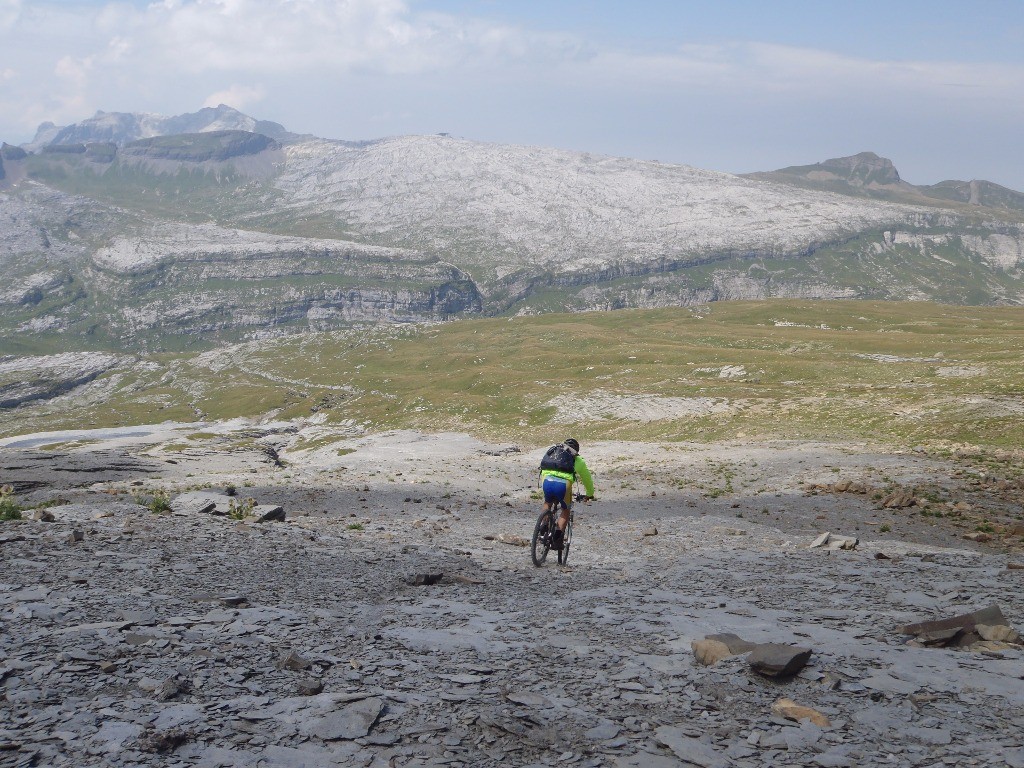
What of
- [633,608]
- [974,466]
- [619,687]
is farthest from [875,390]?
[619,687]

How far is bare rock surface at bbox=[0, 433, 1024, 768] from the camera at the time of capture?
9523 millimetres

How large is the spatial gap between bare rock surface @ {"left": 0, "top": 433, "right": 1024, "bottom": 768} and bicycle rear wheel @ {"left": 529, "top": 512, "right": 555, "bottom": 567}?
2.31 feet

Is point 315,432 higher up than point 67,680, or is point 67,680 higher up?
point 67,680

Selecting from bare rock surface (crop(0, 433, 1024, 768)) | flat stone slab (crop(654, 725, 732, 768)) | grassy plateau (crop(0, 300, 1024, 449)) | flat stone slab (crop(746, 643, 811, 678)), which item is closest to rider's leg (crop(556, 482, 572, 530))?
bare rock surface (crop(0, 433, 1024, 768))

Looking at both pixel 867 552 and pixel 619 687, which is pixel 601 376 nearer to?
pixel 867 552

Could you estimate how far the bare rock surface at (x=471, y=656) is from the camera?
952cm

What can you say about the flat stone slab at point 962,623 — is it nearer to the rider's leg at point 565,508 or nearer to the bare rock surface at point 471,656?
the bare rock surface at point 471,656

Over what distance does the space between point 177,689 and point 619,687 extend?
6.81 m

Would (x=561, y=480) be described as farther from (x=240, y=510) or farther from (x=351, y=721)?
(x=240, y=510)

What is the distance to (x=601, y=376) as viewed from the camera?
123m

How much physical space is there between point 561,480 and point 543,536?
2.00 meters

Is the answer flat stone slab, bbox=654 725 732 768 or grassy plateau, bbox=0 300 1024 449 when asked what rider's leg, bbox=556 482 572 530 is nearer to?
flat stone slab, bbox=654 725 732 768

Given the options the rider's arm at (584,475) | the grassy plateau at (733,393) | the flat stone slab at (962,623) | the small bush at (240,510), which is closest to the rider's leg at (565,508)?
the rider's arm at (584,475)

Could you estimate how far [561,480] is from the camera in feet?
74.8
